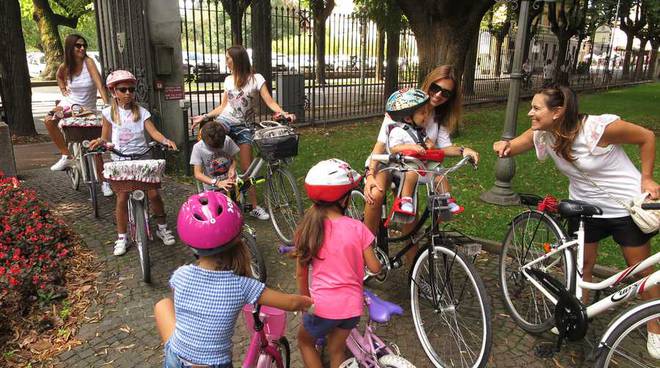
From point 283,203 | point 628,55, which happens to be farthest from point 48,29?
point 628,55

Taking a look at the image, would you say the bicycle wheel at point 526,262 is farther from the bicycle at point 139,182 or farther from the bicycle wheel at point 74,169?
the bicycle wheel at point 74,169

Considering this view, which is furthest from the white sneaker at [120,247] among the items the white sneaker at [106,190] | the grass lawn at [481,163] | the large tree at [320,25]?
the large tree at [320,25]

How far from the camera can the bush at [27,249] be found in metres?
3.63

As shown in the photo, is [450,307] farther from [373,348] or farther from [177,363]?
[177,363]

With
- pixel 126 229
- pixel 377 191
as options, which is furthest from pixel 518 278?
pixel 126 229

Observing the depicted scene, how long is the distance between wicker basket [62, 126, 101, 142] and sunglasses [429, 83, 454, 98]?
14.1 feet

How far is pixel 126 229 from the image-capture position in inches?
189

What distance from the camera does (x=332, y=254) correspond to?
2428mm

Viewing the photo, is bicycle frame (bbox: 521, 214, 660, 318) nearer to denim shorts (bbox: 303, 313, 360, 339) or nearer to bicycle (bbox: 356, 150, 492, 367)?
bicycle (bbox: 356, 150, 492, 367)

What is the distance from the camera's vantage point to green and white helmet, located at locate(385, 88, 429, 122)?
3275 mm

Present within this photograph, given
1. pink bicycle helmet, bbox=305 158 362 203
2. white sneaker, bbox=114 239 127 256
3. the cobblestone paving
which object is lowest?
the cobblestone paving

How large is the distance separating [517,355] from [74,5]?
96.3 feet

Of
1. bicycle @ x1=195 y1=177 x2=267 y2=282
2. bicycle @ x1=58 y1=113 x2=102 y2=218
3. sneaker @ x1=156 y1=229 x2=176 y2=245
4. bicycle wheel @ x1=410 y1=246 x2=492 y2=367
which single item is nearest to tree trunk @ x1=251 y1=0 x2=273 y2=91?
bicycle @ x1=58 y1=113 x2=102 y2=218

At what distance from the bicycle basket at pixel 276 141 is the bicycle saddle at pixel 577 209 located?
2539mm
